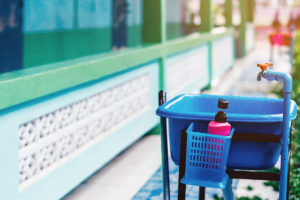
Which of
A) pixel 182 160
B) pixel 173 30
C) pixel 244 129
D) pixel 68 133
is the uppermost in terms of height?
pixel 173 30

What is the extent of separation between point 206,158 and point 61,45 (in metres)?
4.79

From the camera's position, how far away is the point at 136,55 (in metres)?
5.38

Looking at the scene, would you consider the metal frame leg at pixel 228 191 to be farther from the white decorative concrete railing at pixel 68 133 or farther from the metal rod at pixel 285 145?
the white decorative concrete railing at pixel 68 133

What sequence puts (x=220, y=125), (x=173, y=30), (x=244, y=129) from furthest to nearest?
(x=173, y=30)
(x=244, y=129)
(x=220, y=125)

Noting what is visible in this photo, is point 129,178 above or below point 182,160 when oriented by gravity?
below

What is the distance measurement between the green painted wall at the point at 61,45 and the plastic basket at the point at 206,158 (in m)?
3.92

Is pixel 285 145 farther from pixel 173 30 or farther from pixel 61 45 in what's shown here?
pixel 173 30

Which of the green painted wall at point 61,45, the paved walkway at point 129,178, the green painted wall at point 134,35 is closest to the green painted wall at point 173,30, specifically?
the green painted wall at point 134,35

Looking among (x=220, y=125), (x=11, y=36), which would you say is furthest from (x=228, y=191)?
(x=11, y=36)

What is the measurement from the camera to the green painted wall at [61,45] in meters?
6.13

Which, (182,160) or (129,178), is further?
(129,178)

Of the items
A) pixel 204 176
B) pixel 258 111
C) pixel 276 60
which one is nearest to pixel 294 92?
pixel 258 111

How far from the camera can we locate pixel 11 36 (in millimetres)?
5199

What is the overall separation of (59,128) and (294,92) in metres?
4.84
